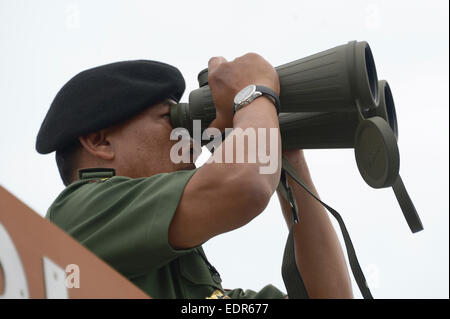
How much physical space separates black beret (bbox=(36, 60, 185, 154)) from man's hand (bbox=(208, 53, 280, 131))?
274mm

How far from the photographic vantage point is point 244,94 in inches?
70.9

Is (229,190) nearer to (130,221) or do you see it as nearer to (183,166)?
(130,221)

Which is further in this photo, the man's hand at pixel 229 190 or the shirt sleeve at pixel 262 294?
the shirt sleeve at pixel 262 294

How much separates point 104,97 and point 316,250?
825mm

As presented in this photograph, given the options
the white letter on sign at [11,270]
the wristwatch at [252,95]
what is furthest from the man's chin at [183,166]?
the white letter on sign at [11,270]

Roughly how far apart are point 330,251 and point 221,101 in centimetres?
68

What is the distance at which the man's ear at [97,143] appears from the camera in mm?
2096

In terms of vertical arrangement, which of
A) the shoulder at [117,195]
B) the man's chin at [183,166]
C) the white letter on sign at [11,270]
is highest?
the man's chin at [183,166]

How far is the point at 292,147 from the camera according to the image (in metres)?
2.22

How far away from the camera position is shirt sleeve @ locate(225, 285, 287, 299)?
2145 mm

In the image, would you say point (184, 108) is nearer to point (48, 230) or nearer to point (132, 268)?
point (132, 268)

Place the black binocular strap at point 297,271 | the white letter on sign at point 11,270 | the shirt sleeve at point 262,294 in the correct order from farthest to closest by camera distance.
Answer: the shirt sleeve at point 262,294, the black binocular strap at point 297,271, the white letter on sign at point 11,270

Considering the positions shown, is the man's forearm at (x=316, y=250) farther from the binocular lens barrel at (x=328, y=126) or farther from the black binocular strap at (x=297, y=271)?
the black binocular strap at (x=297, y=271)
